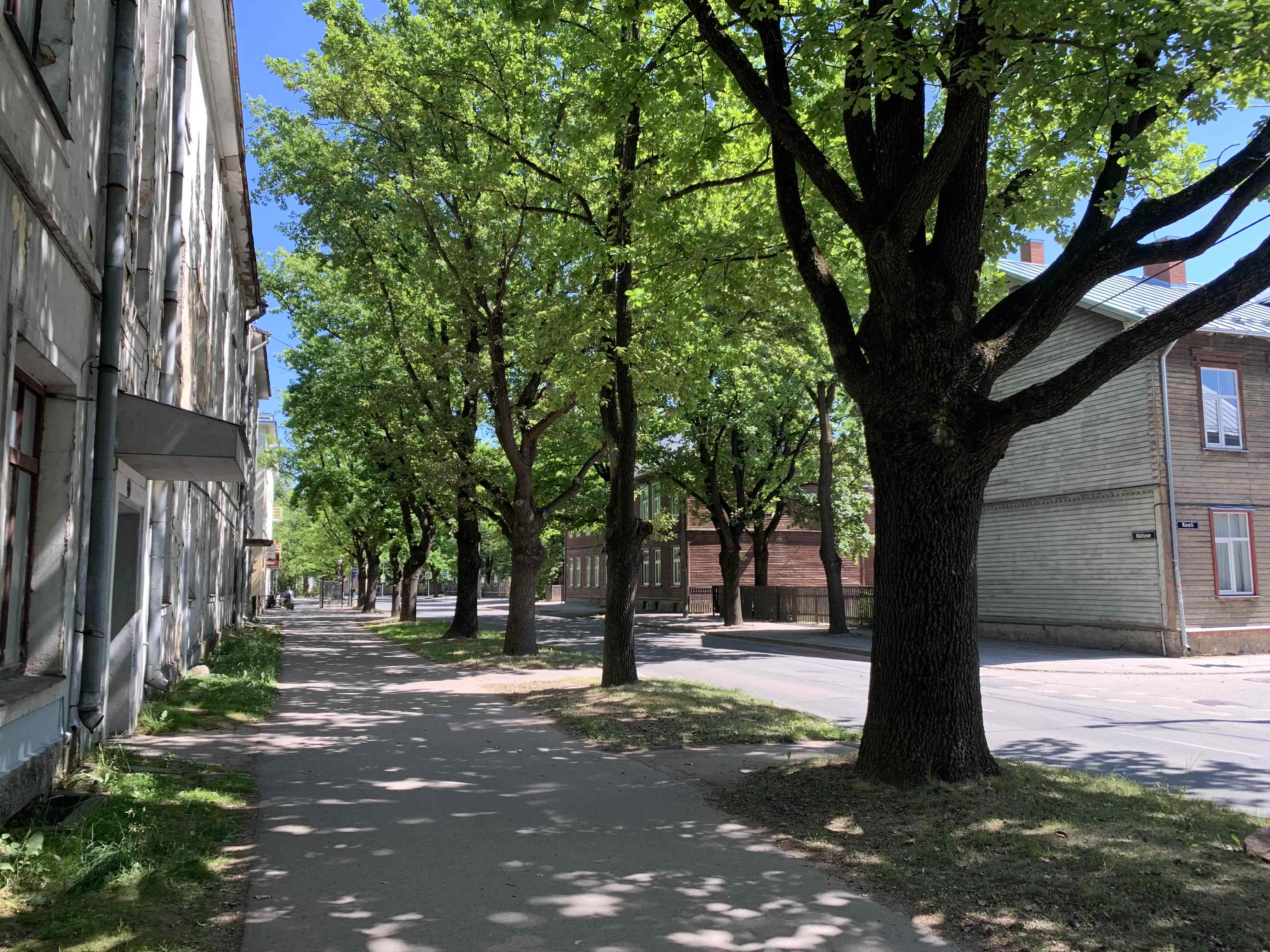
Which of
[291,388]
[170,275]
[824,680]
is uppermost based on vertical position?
[291,388]

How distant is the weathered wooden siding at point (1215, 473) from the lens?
71.3 feet

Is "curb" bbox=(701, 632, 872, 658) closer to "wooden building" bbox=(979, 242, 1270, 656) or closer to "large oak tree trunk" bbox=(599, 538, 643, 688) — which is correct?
"wooden building" bbox=(979, 242, 1270, 656)

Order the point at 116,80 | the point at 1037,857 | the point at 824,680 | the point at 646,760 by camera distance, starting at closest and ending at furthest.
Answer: the point at 1037,857, the point at 116,80, the point at 646,760, the point at 824,680

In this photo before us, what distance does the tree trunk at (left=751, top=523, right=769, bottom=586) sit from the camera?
Answer: 35062mm

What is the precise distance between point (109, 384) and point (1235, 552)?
2439 centimetres

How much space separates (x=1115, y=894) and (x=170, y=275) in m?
10.6

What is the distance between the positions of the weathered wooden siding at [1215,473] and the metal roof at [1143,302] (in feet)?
1.06

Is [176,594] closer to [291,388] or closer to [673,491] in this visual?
[291,388]

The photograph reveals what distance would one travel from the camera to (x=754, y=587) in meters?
38.9

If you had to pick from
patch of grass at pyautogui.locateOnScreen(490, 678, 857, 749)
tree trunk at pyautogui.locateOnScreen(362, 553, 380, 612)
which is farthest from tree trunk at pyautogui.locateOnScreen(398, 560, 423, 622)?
patch of grass at pyautogui.locateOnScreen(490, 678, 857, 749)

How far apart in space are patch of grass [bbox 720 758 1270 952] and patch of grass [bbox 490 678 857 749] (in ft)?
7.38

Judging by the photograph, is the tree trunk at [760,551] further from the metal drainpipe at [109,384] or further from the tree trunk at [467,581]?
the metal drainpipe at [109,384]

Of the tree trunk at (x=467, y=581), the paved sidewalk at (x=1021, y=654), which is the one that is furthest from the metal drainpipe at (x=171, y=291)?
the tree trunk at (x=467, y=581)

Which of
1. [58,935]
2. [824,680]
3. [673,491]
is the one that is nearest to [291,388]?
[673,491]
